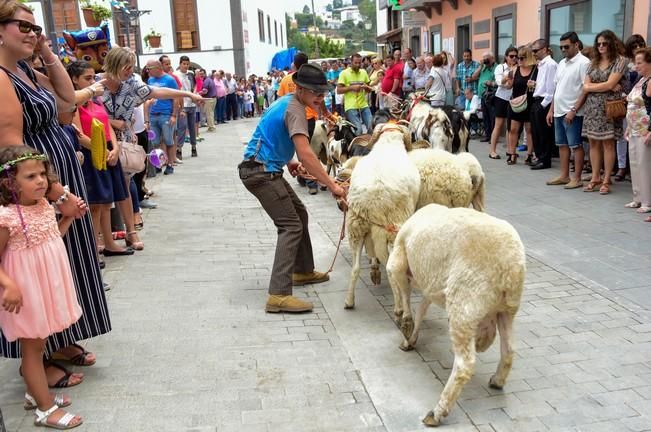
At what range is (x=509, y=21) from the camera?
43.5 ft

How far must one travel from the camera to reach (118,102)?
20.9 ft

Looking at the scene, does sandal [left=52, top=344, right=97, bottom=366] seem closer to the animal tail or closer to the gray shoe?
the animal tail

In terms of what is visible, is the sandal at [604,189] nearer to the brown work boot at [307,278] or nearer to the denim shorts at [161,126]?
the brown work boot at [307,278]

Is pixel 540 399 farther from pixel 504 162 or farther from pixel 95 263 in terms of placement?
pixel 504 162

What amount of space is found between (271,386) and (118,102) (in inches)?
159

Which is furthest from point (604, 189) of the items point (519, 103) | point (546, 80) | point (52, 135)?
point (52, 135)

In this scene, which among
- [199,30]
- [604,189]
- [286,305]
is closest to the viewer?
[286,305]

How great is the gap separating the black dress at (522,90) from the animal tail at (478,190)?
5410 mm

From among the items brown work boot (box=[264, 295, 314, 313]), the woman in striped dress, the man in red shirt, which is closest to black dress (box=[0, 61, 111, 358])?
the woman in striped dress

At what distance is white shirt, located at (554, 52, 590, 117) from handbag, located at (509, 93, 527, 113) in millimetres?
1483

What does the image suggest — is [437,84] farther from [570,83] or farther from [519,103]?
[570,83]

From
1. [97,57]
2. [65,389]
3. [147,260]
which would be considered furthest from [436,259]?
[97,57]

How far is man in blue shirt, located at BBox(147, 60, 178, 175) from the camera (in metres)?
9.88

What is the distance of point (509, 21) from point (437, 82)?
9.57 feet
